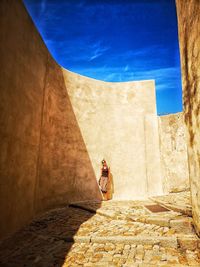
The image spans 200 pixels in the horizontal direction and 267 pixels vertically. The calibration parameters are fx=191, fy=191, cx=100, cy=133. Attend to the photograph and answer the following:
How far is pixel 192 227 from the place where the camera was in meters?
3.69

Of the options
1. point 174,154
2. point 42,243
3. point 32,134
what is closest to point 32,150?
point 32,134

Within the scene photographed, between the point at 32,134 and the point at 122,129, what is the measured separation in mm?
4924

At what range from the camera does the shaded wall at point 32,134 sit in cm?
396

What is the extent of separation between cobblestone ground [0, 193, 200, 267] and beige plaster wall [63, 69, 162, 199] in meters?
3.79

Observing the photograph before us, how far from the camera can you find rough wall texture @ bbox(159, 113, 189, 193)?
811 cm

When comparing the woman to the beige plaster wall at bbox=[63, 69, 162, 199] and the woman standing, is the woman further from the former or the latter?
the beige plaster wall at bbox=[63, 69, 162, 199]

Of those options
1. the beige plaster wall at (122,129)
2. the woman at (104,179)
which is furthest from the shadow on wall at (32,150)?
the beige plaster wall at (122,129)

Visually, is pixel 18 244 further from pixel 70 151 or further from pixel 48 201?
pixel 70 151

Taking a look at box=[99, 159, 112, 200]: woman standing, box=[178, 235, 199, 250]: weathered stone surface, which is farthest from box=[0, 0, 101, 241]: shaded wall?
box=[178, 235, 199, 250]: weathered stone surface

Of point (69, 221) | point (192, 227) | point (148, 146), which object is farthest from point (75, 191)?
point (192, 227)

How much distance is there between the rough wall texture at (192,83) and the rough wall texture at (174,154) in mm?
4779

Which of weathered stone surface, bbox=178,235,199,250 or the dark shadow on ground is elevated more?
weathered stone surface, bbox=178,235,199,250

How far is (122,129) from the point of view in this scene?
9.19 m

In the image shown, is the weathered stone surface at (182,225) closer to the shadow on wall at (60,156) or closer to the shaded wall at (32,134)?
the shaded wall at (32,134)
